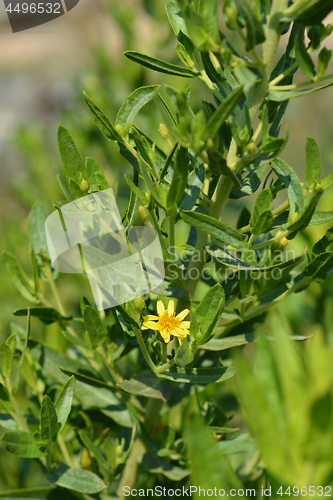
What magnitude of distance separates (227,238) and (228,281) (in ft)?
0.57

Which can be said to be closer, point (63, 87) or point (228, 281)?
point (228, 281)

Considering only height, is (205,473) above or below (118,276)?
below

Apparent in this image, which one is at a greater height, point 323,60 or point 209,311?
point 323,60

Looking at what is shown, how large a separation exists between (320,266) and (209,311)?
17 cm

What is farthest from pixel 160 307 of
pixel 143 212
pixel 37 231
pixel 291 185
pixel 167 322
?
pixel 37 231

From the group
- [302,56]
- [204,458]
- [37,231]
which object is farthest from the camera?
[37,231]

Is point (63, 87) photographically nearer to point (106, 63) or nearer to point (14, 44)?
point (14, 44)

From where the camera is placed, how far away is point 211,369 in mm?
548

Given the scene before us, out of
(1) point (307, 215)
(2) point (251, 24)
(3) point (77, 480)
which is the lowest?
(3) point (77, 480)

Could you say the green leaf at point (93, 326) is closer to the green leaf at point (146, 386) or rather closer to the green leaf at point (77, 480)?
the green leaf at point (146, 386)

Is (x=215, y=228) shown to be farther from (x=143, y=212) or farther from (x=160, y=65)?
(x=160, y=65)

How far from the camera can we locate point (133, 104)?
1.83ft

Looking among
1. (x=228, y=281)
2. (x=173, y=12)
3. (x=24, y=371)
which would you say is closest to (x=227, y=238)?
(x=228, y=281)

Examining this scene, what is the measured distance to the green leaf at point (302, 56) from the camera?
1.43ft
